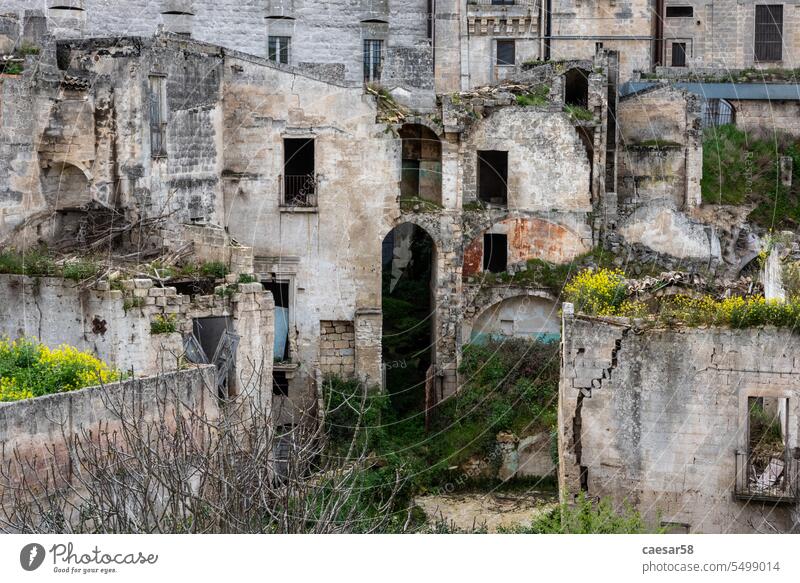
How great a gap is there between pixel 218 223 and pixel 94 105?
3737mm

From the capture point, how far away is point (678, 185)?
3906 cm

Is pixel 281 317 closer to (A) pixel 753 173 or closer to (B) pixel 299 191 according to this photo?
(B) pixel 299 191

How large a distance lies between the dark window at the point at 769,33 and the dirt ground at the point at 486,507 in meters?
17.0

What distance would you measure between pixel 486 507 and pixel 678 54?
17373 mm

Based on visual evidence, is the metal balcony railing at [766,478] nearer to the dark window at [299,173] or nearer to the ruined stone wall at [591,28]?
the dark window at [299,173]

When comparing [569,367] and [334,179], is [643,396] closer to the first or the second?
[569,367]

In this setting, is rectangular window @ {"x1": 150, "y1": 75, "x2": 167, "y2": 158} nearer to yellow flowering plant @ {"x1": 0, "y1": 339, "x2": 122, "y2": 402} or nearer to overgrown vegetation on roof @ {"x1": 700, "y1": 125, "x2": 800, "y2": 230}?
yellow flowering plant @ {"x1": 0, "y1": 339, "x2": 122, "y2": 402}

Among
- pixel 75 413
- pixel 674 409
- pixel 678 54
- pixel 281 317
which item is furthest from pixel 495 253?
pixel 75 413

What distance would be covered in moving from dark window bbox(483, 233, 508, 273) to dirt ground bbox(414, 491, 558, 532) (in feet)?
20.5

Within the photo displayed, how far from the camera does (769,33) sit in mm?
43969

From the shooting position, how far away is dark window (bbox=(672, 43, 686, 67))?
44.3m

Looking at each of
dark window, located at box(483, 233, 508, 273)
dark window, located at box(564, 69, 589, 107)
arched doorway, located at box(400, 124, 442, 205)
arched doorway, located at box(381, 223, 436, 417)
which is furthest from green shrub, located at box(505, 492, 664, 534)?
dark window, located at box(564, 69, 589, 107)

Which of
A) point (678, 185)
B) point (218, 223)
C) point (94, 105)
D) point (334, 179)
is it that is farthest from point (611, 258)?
point (94, 105)

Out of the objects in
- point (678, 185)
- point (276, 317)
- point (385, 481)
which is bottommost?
point (385, 481)
